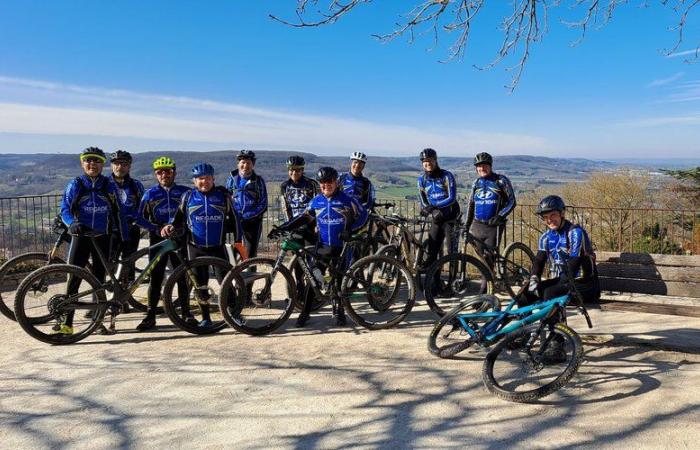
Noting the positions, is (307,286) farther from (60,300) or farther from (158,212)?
(60,300)

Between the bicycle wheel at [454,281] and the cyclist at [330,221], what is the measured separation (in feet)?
3.39

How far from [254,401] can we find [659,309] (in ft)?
15.1

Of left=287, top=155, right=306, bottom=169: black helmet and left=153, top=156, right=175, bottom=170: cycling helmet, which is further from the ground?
left=287, top=155, right=306, bottom=169: black helmet

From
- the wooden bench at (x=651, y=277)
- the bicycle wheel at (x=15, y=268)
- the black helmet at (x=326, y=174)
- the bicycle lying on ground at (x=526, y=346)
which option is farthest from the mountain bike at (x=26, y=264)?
the wooden bench at (x=651, y=277)

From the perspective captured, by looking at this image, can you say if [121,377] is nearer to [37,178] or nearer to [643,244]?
[643,244]

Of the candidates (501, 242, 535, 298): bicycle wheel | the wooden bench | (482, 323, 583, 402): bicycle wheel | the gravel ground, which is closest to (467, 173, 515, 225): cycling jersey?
(501, 242, 535, 298): bicycle wheel

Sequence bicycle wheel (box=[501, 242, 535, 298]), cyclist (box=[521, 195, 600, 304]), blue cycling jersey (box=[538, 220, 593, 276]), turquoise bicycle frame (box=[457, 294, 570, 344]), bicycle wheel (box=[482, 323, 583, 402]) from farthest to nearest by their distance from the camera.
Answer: bicycle wheel (box=[501, 242, 535, 298]), blue cycling jersey (box=[538, 220, 593, 276]), cyclist (box=[521, 195, 600, 304]), turquoise bicycle frame (box=[457, 294, 570, 344]), bicycle wheel (box=[482, 323, 583, 402])

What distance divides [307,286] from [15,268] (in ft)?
11.7

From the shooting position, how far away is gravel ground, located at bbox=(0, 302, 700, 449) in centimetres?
329

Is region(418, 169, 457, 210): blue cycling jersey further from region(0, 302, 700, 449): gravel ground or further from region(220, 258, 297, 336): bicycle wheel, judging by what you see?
region(220, 258, 297, 336): bicycle wheel

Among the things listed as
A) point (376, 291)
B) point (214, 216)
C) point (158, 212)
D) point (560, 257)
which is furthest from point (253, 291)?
point (560, 257)

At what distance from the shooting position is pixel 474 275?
281 inches

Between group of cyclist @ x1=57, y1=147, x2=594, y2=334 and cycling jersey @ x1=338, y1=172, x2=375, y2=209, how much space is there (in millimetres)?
867

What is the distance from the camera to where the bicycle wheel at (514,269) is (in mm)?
6832
